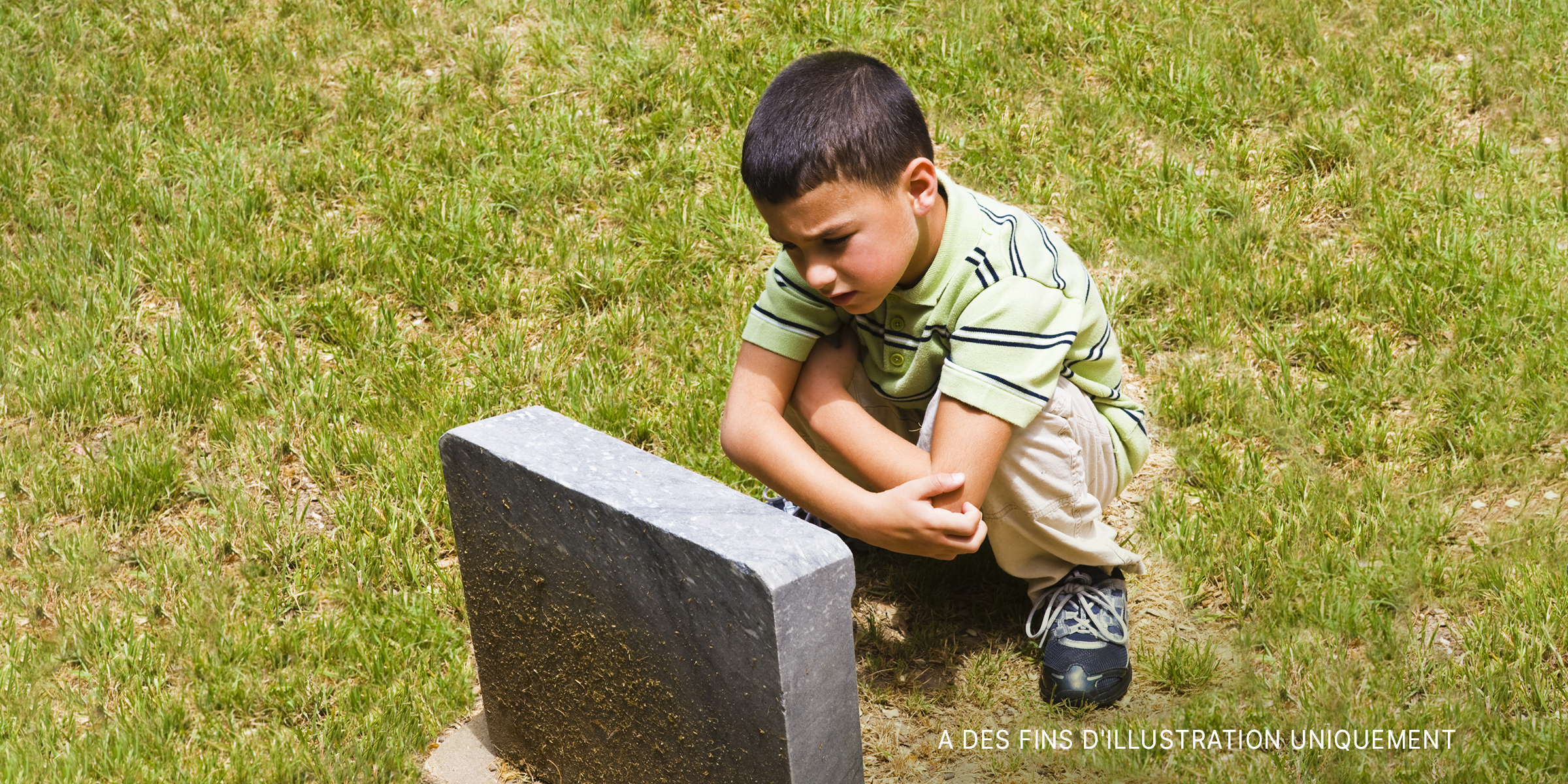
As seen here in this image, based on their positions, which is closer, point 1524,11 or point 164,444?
point 164,444

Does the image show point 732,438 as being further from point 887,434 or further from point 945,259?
point 945,259

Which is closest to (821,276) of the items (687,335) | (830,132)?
(830,132)

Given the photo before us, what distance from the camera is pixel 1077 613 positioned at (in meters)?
2.59

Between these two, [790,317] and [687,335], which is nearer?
[790,317]

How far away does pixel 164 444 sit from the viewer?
3.35m

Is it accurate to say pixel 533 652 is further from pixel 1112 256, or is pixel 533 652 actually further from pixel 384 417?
pixel 1112 256

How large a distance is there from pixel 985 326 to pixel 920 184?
28 cm

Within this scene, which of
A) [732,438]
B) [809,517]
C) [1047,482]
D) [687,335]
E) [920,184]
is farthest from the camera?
[687,335]

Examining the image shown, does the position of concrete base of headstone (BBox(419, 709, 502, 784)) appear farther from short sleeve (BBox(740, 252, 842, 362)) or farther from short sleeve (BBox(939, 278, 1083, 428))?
short sleeve (BBox(939, 278, 1083, 428))

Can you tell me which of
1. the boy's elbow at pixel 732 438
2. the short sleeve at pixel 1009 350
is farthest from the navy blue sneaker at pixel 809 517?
the short sleeve at pixel 1009 350

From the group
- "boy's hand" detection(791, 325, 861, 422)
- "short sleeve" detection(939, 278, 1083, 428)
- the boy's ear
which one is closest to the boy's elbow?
"boy's hand" detection(791, 325, 861, 422)

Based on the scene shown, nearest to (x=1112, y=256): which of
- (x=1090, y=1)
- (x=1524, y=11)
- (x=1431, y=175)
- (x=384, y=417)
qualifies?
(x=1431, y=175)

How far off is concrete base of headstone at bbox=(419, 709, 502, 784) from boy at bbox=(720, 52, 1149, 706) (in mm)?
796

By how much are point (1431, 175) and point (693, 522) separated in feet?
9.94
